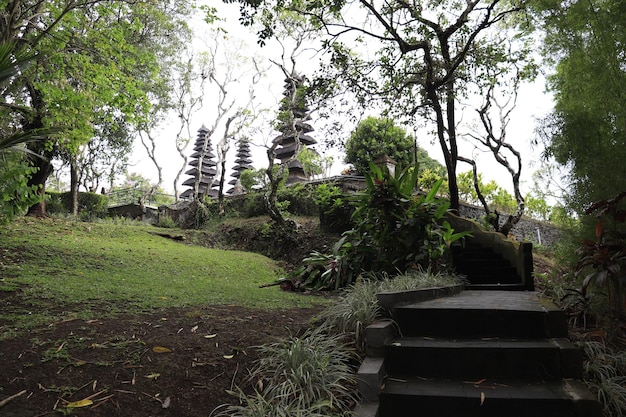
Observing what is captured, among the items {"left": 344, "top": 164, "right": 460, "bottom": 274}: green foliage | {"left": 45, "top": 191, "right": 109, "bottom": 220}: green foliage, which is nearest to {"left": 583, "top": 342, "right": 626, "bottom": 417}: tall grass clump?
{"left": 344, "top": 164, "right": 460, "bottom": 274}: green foliage

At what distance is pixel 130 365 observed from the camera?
2.17 meters

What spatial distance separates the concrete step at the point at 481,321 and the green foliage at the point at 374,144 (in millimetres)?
10495

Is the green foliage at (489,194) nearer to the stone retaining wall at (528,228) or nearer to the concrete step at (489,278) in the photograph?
the stone retaining wall at (528,228)

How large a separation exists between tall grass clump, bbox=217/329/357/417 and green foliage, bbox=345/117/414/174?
1095cm

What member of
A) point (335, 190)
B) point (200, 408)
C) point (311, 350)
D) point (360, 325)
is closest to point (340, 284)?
point (360, 325)

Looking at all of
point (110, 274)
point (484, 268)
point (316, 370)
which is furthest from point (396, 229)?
point (110, 274)

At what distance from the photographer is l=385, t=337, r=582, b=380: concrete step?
A: 7.04ft

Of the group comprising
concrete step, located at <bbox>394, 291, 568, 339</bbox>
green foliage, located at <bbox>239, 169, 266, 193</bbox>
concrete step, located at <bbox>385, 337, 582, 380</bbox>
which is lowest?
concrete step, located at <bbox>385, 337, 582, 380</bbox>

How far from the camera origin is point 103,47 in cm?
639

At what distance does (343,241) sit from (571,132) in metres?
2.82

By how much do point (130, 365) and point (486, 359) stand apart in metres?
2.03

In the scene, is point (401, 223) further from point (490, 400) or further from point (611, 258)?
point (490, 400)

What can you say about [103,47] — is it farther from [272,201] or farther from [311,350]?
[311,350]

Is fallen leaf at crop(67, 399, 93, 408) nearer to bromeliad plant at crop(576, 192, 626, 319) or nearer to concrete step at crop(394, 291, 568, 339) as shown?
concrete step at crop(394, 291, 568, 339)
